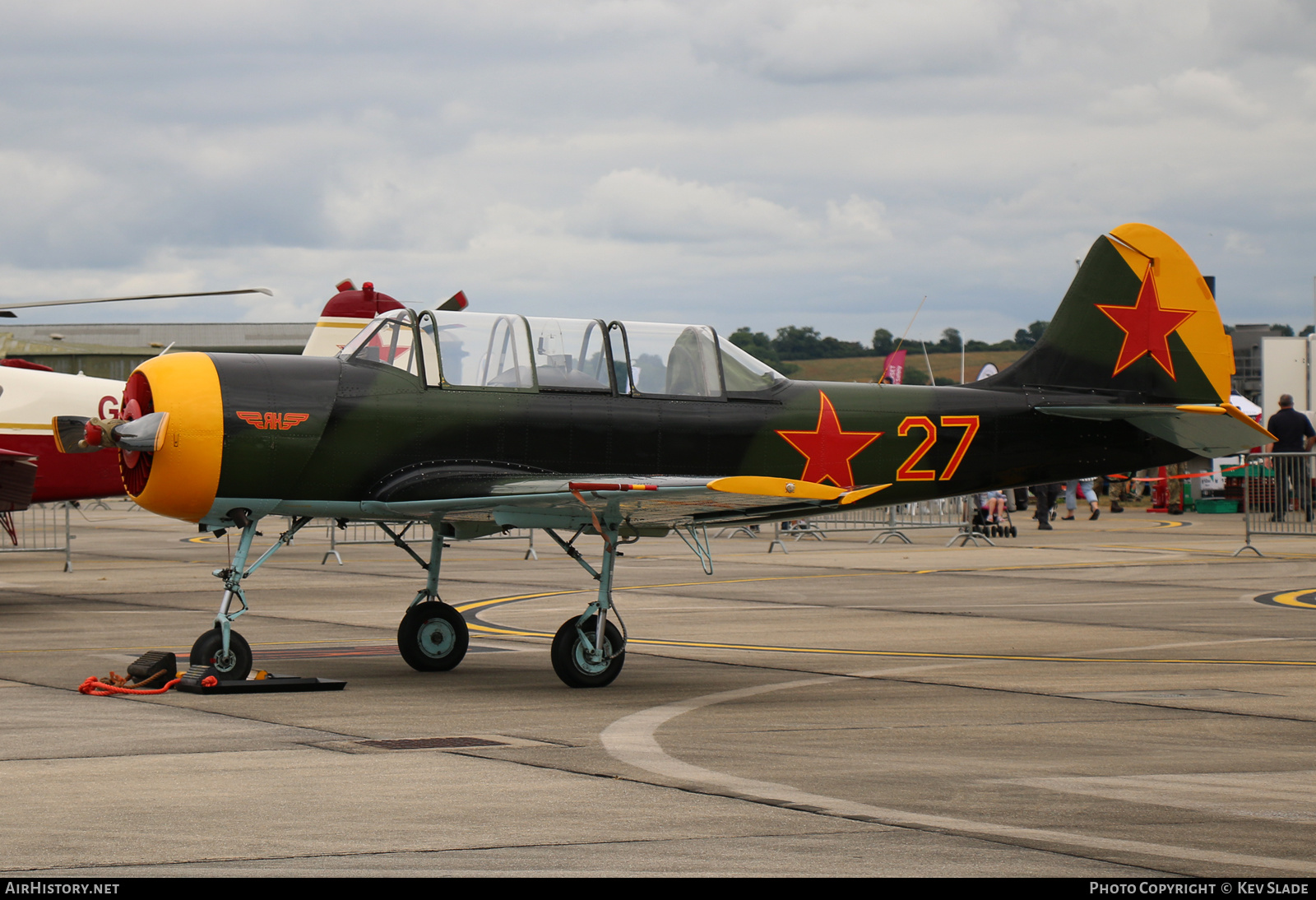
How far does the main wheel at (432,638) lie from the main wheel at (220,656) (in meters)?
1.52

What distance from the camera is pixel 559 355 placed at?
36.7 ft

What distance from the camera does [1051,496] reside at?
3098 centimetres

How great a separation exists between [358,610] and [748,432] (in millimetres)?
6250

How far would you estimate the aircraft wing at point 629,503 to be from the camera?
30.8 ft

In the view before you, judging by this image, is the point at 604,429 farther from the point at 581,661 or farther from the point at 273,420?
the point at 273,420

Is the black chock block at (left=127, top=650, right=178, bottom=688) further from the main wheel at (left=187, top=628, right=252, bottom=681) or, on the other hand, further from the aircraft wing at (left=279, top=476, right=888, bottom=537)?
the aircraft wing at (left=279, top=476, right=888, bottom=537)

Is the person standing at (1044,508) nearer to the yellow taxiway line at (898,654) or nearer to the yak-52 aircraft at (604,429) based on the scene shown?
the yak-52 aircraft at (604,429)

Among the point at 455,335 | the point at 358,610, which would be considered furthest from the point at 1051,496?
the point at 455,335

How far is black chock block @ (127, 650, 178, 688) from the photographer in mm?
9938

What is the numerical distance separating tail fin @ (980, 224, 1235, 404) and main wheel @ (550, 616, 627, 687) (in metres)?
5.13

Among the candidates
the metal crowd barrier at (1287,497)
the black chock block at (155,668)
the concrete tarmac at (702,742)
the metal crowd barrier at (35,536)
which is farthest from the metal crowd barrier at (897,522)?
the black chock block at (155,668)

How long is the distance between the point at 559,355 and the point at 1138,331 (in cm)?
579

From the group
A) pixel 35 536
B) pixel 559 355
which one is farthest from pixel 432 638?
pixel 35 536

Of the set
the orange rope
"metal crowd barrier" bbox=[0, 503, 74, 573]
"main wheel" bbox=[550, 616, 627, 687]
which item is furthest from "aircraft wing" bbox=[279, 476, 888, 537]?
"metal crowd barrier" bbox=[0, 503, 74, 573]
